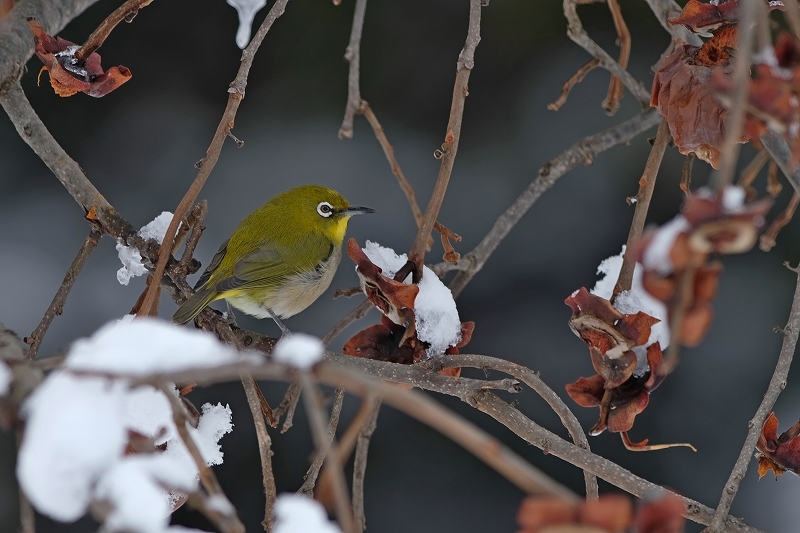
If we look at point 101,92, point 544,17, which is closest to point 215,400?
point 101,92

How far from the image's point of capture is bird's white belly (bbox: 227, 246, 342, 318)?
3383 millimetres

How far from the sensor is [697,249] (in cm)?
65

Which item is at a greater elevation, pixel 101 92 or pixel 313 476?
pixel 101 92

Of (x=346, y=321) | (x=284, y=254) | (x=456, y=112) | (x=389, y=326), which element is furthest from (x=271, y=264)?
(x=456, y=112)

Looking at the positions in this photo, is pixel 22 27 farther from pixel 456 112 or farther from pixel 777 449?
pixel 777 449

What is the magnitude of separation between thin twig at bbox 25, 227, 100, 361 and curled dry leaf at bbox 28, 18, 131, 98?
352 mm

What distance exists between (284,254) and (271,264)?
0.33 feet

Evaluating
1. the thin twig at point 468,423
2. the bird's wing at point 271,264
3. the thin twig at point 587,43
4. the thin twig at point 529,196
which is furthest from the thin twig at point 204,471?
the bird's wing at point 271,264

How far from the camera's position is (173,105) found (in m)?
4.03

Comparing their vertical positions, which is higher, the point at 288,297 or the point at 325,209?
the point at 325,209

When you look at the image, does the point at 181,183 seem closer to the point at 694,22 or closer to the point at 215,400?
the point at 215,400

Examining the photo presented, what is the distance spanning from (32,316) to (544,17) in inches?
116

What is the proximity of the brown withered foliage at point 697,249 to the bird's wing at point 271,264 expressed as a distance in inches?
97.2

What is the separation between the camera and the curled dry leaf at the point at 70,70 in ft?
5.55
